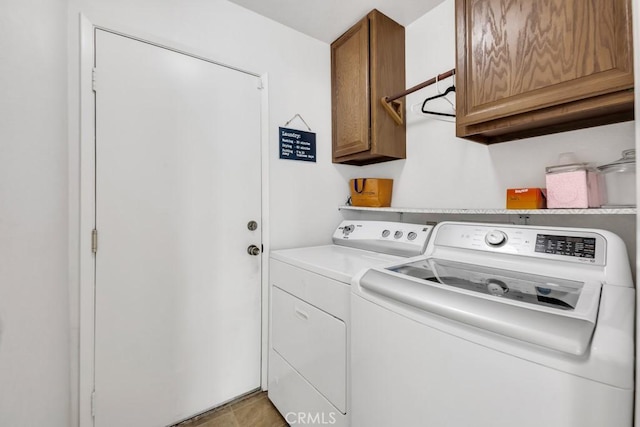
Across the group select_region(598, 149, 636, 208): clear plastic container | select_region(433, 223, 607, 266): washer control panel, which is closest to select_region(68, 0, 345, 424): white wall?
select_region(433, 223, 607, 266): washer control panel

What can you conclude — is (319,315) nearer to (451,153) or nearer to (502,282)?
(502,282)

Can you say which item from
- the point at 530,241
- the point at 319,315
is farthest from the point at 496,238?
the point at 319,315

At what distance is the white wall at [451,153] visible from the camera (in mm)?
1171

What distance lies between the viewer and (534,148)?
1.32 meters

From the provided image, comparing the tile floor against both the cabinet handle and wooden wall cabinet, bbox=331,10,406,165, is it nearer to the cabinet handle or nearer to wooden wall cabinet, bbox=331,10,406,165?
the cabinet handle

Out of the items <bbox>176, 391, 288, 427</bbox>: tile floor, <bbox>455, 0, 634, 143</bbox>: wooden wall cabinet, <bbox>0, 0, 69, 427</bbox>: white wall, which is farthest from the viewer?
<bbox>176, 391, 288, 427</bbox>: tile floor

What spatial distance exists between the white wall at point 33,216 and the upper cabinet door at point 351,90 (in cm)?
156

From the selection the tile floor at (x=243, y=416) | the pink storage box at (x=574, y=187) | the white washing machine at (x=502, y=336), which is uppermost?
the pink storage box at (x=574, y=187)

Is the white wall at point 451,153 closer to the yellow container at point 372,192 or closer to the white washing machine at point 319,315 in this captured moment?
the yellow container at point 372,192

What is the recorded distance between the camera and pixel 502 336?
0.62 m

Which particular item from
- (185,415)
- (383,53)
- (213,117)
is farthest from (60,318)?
(383,53)

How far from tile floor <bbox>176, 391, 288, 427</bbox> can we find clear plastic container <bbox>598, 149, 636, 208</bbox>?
196 centimetres

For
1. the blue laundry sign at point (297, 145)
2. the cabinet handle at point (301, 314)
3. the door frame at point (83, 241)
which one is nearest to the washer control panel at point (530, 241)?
the cabinet handle at point (301, 314)

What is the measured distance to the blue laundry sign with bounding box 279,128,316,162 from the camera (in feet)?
6.01
